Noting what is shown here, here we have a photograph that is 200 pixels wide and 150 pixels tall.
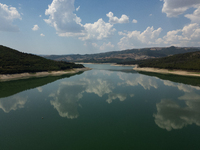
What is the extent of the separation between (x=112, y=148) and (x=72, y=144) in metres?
5.08

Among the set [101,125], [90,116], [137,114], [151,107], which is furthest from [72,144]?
[151,107]

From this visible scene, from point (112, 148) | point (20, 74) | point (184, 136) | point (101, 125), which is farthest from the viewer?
point (20, 74)

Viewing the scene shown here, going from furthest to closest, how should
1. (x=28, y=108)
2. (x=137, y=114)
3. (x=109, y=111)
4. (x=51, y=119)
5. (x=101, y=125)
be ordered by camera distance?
1. (x=28, y=108)
2. (x=109, y=111)
3. (x=137, y=114)
4. (x=51, y=119)
5. (x=101, y=125)

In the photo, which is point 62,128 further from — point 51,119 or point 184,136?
point 184,136

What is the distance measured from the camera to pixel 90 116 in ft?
69.0

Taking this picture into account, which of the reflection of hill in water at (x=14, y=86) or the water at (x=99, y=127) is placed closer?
the water at (x=99, y=127)

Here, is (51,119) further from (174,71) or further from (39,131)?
(174,71)

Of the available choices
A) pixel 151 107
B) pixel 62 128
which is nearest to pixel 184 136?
pixel 151 107

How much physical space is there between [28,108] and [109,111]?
19249 mm

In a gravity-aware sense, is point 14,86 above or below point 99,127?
above

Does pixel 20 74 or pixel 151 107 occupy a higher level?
pixel 20 74

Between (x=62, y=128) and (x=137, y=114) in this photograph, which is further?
(x=137, y=114)

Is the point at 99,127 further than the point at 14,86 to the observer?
No

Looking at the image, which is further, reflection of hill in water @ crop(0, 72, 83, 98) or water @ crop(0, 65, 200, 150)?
reflection of hill in water @ crop(0, 72, 83, 98)
